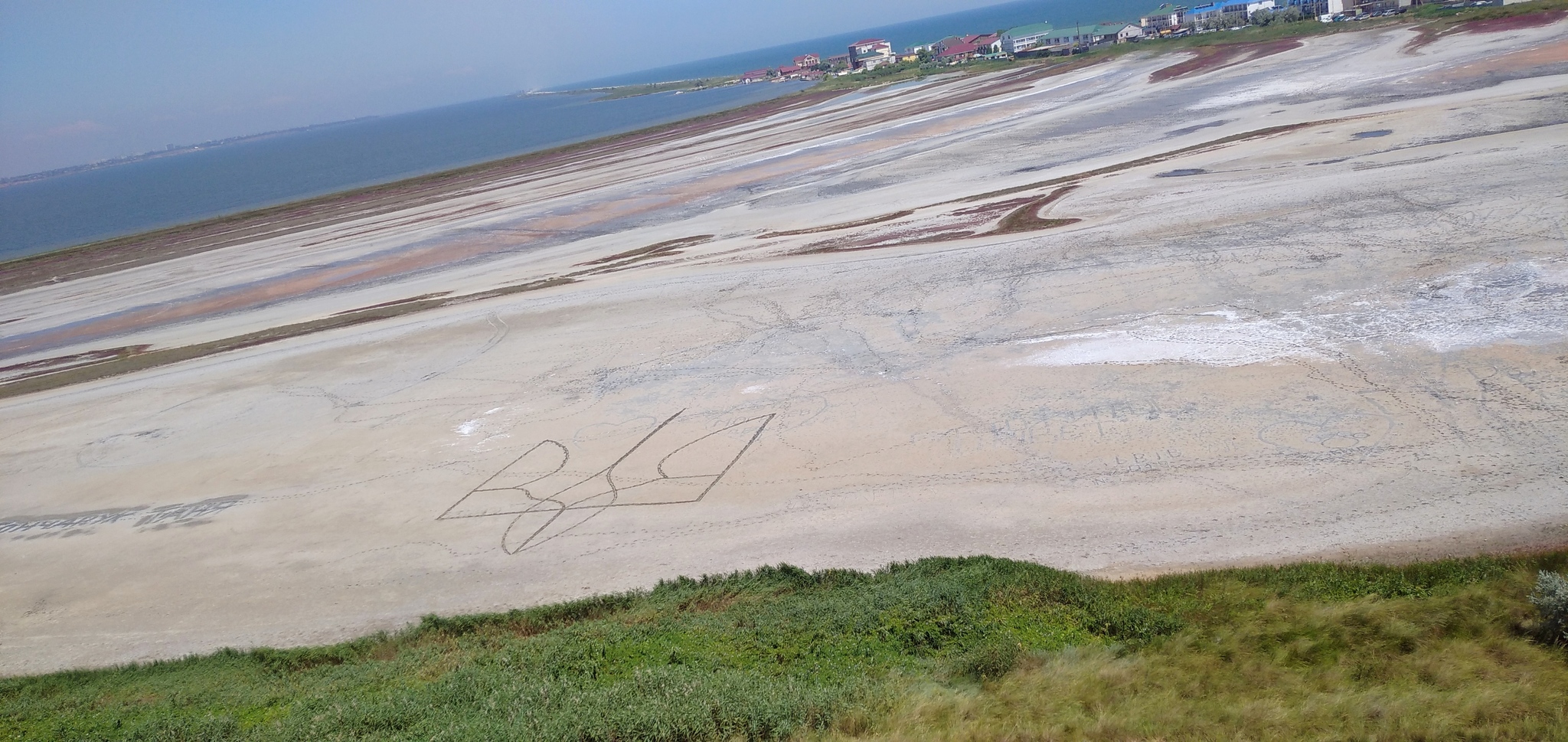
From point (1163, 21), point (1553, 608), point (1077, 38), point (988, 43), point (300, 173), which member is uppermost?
point (988, 43)

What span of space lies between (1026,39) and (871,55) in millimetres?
43122

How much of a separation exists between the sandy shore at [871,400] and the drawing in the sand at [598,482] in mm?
91

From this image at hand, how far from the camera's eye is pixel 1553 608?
8516mm

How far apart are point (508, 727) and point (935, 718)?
3.83m

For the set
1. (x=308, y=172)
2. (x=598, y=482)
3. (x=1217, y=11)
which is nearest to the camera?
(x=598, y=482)

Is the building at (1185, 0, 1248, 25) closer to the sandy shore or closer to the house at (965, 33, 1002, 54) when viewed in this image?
the house at (965, 33, 1002, 54)

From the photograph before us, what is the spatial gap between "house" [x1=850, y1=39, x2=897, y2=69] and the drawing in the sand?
135 metres

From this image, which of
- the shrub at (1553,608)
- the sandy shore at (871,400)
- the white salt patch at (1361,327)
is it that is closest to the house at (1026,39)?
the sandy shore at (871,400)

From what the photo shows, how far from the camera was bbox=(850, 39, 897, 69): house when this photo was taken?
15085cm

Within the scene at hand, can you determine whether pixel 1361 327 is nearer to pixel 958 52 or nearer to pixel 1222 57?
pixel 1222 57

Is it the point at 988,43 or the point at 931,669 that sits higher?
the point at 988,43

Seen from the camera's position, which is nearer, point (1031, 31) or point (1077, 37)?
point (1077, 37)

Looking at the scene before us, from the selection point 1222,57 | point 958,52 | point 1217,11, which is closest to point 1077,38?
point 1217,11

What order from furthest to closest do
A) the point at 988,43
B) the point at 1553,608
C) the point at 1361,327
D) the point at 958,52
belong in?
1. the point at 958,52
2. the point at 988,43
3. the point at 1361,327
4. the point at 1553,608
